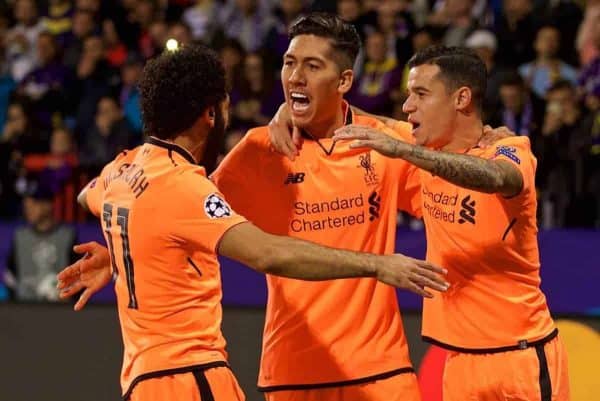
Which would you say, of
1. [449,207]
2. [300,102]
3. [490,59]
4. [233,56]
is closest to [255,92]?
[233,56]

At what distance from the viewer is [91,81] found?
12.4 m

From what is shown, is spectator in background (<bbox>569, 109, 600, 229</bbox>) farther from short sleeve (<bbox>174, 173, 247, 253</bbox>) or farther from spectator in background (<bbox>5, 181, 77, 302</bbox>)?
short sleeve (<bbox>174, 173, 247, 253</bbox>)

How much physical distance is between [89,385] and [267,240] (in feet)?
13.4

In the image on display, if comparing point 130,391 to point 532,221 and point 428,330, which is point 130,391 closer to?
point 428,330

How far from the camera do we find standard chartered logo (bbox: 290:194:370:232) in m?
5.30

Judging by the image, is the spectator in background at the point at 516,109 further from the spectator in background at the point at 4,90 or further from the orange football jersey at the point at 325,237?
the spectator in background at the point at 4,90

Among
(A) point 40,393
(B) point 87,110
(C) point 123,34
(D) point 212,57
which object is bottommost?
(A) point 40,393

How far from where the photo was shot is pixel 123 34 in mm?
13062

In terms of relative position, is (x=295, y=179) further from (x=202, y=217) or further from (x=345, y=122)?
(x=202, y=217)

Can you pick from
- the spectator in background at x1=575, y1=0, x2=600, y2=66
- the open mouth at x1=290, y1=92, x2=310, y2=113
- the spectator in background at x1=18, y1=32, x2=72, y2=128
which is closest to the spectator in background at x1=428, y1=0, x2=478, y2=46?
the spectator in background at x1=575, y1=0, x2=600, y2=66

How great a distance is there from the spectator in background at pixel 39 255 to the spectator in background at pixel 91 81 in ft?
7.84

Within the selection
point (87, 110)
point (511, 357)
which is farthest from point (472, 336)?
point (87, 110)

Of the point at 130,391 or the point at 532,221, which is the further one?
the point at 532,221

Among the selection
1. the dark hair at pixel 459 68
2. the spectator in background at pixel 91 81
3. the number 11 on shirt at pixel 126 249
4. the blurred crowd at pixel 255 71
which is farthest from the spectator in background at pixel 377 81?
the number 11 on shirt at pixel 126 249
